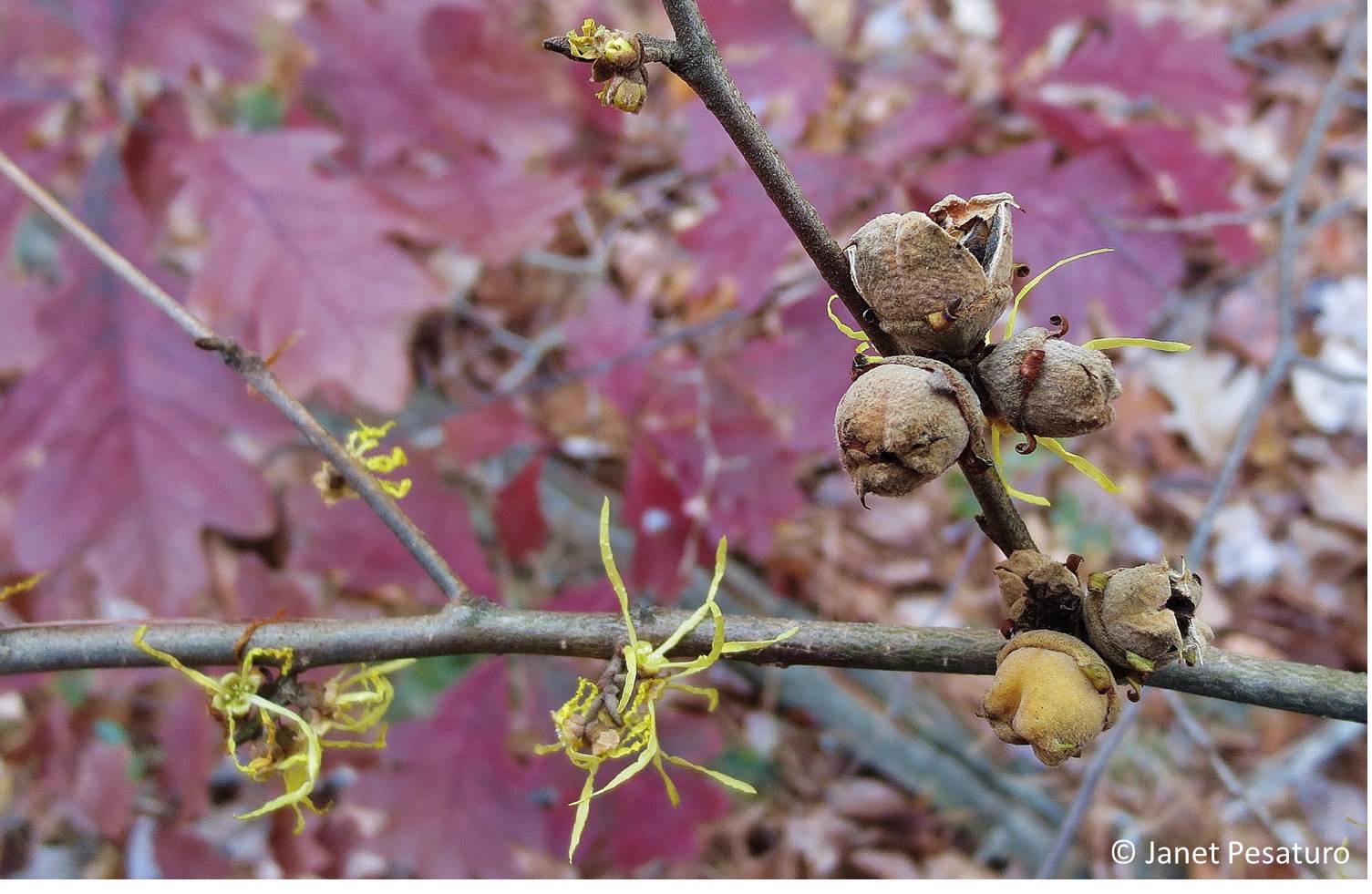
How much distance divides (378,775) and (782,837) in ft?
3.64

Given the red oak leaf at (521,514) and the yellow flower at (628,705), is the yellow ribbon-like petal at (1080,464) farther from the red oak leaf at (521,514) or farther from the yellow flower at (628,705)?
the red oak leaf at (521,514)

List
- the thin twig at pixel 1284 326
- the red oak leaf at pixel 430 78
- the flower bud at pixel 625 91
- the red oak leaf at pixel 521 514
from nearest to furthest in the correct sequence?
1. the flower bud at pixel 625 91
2. the thin twig at pixel 1284 326
3. the red oak leaf at pixel 430 78
4. the red oak leaf at pixel 521 514

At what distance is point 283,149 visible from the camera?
144 cm

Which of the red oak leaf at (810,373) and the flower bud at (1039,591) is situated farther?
the red oak leaf at (810,373)

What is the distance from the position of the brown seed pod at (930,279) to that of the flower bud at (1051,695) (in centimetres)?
22

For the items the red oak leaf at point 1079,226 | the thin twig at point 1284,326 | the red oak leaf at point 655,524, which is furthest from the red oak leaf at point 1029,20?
the red oak leaf at point 655,524

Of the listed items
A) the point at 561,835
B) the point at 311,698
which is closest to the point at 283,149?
the point at 311,698

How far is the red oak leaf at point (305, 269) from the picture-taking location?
1388mm

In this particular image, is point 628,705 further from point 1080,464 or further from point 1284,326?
point 1284,326

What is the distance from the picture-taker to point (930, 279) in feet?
1.92

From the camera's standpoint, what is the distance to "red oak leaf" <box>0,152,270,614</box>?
1.43m

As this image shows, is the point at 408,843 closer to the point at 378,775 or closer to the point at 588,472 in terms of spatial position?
the point at 378,775

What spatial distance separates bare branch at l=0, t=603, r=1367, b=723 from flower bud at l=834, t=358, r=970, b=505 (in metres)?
0.19

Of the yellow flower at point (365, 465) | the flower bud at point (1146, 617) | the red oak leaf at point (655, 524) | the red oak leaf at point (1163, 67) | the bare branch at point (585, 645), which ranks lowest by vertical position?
the red oak leaf at point (655, 524)
